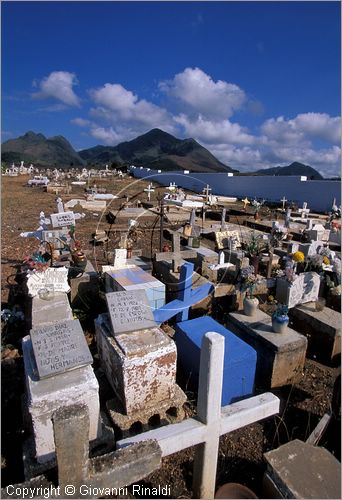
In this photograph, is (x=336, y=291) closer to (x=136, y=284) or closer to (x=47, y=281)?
(x=136, y=284)

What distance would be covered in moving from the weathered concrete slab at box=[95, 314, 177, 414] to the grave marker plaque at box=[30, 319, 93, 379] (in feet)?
1.06

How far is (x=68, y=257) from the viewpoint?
6.56 m

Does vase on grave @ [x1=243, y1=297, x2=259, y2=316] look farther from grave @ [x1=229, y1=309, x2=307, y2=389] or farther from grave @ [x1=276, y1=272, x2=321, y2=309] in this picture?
grave @ [x1=276, y1=272, x2=321, y2=309]

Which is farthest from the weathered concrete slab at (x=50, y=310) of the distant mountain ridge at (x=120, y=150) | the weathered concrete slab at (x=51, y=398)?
the distant mountain ridge at (x=120, y=150)

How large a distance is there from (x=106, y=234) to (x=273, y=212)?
924 centimetres

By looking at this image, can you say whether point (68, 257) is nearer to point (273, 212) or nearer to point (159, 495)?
point (159, 495)

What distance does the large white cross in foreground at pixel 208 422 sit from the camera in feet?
6.51

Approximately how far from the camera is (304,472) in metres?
2.13

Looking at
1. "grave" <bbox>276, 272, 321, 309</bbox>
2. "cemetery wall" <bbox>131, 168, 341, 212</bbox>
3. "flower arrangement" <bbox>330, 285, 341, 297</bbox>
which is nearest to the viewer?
"grave" <bbox>276, 272, 321, 309</bbox>

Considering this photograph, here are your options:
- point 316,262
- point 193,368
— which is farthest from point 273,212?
point 193,368

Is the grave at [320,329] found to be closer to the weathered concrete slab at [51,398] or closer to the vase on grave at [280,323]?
the vase on grave at [280,323]

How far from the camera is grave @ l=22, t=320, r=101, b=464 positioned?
2395 millimetres

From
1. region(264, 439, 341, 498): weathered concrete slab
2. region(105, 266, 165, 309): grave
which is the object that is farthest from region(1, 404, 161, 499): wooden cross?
region(105, 266, 165, 309): grave

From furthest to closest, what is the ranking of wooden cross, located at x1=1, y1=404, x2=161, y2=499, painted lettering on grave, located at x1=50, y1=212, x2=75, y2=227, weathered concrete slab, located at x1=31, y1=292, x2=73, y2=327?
painted lettering on grave, located at x1=50, y1=212, x2=75, y2=227 < weathered concrete slab, located at x1=31, y1=292, x2=73, y2=327 < wooden cross, located at x1=1, y1=404, x2=161, y2=499
